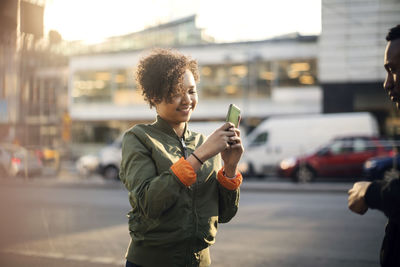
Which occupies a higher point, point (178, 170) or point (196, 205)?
point (178, 170)

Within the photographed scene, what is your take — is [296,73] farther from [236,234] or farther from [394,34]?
[394,34]

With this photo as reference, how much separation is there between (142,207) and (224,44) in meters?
32.5

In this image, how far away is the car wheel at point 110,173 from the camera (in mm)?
19078

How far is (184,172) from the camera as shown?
6.30 feet

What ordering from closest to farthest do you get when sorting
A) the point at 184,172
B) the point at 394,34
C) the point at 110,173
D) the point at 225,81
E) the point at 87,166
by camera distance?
1. the point at 394,34
2. the point at 184,172
3. the point at 110,173
4. the point at 87,166
5. the point at 225,81

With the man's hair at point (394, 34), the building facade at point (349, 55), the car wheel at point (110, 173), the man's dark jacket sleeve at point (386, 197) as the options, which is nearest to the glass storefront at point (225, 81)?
the building facade at point (349, 55)

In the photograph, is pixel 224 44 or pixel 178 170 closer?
pixel 178 170

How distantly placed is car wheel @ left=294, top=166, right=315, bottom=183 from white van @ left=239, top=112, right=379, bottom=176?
196 cm

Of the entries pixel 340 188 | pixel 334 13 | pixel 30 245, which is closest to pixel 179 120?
pixel 30 245

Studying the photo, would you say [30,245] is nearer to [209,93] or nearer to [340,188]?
[340,188]

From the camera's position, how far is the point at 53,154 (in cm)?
2330

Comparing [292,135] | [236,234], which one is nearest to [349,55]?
[292,135]

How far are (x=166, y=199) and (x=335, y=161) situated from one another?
629 inches

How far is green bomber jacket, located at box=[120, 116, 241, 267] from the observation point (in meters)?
1.95
